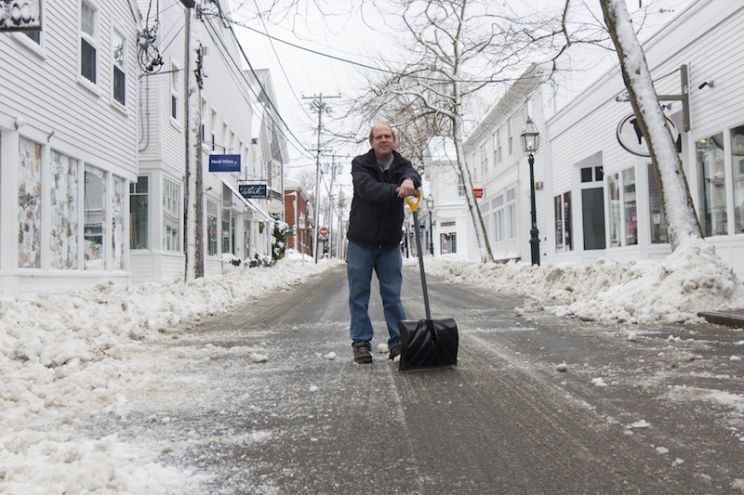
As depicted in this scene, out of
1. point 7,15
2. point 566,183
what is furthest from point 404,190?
point 566,183

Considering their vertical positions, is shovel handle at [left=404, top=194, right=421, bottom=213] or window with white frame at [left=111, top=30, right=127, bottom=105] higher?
window with white frame at [left=111, top=30, right=127, bottom=105]

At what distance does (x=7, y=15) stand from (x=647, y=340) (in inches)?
286

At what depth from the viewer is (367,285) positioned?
523cm

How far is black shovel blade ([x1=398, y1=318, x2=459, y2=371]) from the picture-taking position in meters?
4.59

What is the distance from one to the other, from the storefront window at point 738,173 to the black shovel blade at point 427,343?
8.17 metres

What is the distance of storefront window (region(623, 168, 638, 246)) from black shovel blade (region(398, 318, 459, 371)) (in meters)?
12.4

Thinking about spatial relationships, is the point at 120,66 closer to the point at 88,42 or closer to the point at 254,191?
the point at 88,42

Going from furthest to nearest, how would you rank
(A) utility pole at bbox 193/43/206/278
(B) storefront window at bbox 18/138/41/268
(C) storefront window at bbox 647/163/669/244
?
1. (C) storefront window at bbox 647/163/669/244
2. (A) utility pole at bbox 193/43/206/278
3. (B) storefront window at bbox 18/138/41/268

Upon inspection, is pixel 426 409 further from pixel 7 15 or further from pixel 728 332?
pixel 7 15

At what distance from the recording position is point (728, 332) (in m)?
6.38

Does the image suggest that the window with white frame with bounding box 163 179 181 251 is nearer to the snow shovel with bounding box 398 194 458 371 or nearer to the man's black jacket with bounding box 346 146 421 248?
the man's black jacket with bounding box 346 146 421 248

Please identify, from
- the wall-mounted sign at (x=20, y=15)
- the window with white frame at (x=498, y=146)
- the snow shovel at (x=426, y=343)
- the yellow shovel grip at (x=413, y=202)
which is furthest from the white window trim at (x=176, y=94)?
the window with white frame at (x=498, y=146)

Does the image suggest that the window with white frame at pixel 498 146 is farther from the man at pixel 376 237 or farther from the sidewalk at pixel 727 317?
the man at pixel 376 237

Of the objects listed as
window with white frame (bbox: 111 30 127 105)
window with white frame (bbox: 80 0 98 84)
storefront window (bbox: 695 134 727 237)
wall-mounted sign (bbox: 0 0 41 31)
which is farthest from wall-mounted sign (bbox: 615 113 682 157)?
window with white frame (bbox: 111 30 127 105)
